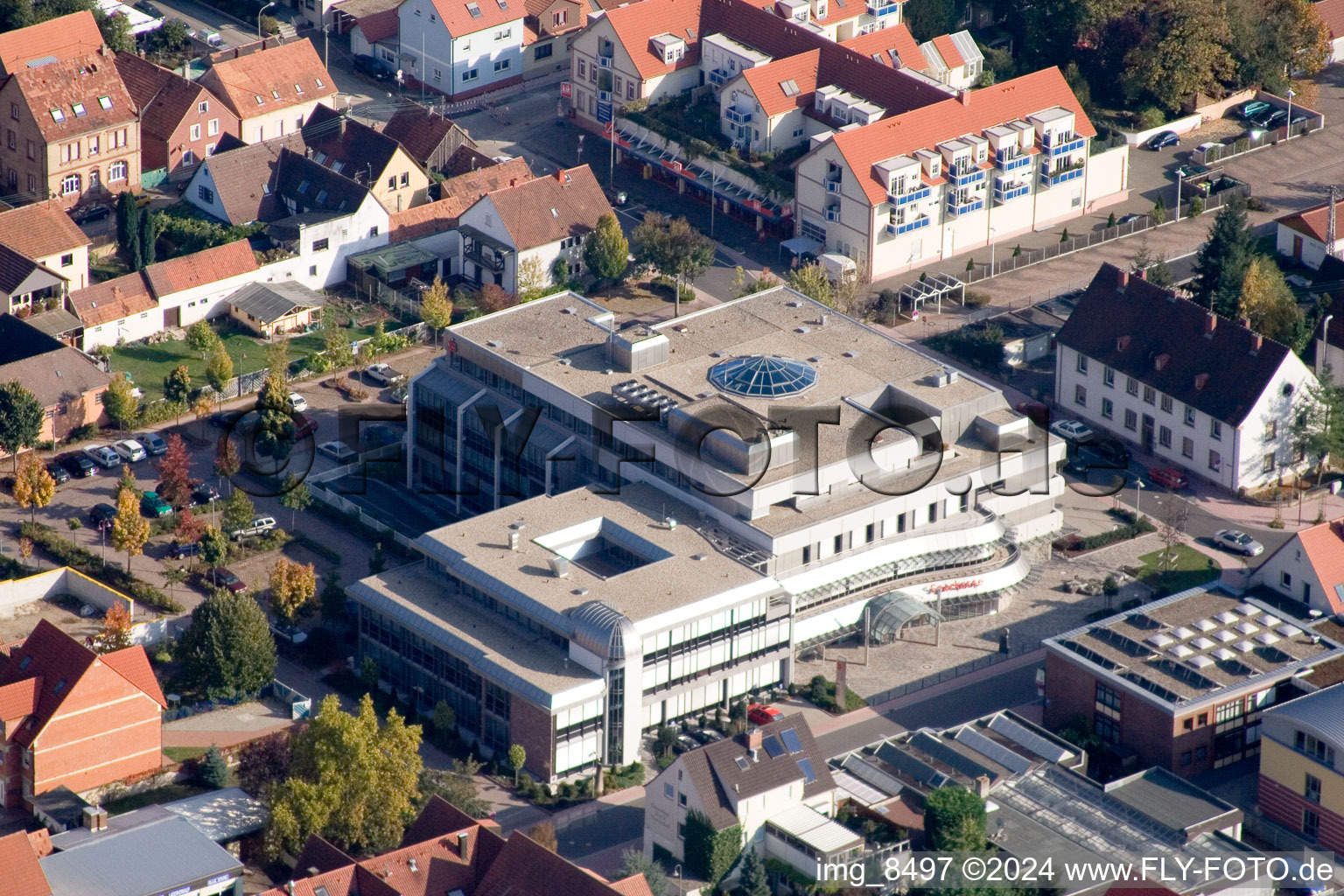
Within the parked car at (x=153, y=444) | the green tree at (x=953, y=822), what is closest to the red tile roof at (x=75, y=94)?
the parked car at (x=153, y=444)

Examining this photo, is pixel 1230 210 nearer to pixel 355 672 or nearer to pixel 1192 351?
pixel 1192 351

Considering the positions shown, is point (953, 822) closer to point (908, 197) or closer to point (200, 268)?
point (908, 197)

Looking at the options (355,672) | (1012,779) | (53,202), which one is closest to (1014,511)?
(1012,779)

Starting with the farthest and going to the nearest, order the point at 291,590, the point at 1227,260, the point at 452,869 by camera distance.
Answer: the point at 1227,260, the point at 291,590, the point at 452,869

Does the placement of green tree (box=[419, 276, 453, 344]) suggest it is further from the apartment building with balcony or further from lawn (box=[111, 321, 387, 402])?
the apartment building with balcony

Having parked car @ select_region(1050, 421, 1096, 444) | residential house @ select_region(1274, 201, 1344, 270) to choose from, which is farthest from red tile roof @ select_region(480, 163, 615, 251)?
residential house @ select_region(1274, 201, 1344, 270)

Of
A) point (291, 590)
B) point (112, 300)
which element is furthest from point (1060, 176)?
point (291, 590)

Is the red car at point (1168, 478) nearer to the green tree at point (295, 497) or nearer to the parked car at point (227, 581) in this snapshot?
the green tree at point (295, 497)
